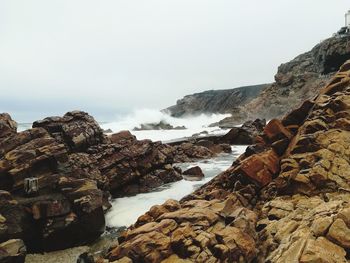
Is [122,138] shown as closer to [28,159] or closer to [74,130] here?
[74,130]

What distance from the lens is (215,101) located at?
12338cm

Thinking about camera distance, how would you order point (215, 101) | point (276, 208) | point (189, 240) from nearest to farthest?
point (189, 240)
point (276, 208)
point (215, 101)

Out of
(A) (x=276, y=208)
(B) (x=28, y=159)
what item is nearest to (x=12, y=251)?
(B) (x=28, y=159)

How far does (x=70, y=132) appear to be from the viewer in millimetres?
19656

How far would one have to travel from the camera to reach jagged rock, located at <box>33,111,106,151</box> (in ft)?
63.7

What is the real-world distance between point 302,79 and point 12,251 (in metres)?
64.6

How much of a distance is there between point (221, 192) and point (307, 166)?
122 inches

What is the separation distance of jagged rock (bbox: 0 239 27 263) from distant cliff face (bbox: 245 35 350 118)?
5452 cm

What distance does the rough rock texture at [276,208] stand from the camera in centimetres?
788

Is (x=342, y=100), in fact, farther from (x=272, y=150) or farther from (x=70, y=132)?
(x=70, y=132)

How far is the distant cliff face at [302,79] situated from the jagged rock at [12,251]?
179 ft

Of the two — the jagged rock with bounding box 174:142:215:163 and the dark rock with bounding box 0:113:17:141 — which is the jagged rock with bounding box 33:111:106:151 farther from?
the jagged rock with bounding box 174:142:215:163

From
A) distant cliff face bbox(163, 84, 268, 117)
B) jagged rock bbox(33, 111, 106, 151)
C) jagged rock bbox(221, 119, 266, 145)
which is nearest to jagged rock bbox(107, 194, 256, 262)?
jagged rock bbox(33, 111, 106, 151)

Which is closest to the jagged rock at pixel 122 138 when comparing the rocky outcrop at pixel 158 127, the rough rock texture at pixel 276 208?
the rough rock texture at pixel 276 208
